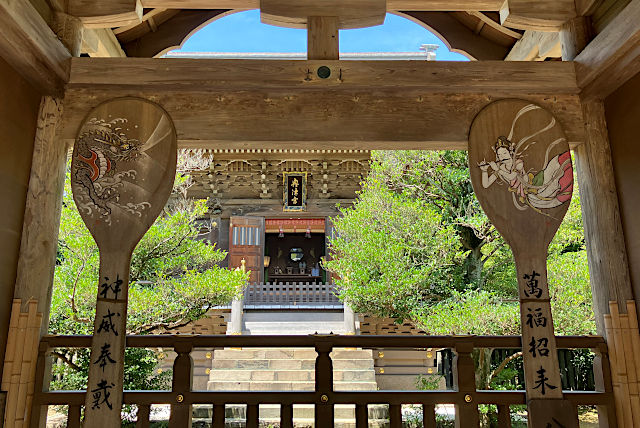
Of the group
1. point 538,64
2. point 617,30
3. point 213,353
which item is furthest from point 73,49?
point 213,353

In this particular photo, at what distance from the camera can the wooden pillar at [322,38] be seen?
10.1 feet

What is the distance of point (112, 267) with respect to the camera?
2756 millimetres

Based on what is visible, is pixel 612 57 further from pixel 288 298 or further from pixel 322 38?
pixel 288 298

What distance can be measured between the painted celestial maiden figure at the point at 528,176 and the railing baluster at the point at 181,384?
2.14 metres

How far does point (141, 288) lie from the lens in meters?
5.66

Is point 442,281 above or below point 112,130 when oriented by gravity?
below

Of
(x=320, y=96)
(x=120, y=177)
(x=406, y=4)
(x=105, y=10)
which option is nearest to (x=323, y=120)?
(x=320, y=96)

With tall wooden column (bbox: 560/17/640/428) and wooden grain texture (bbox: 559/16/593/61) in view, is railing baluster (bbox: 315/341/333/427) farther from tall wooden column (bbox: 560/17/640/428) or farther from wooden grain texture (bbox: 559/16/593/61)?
wooden grain texture (bbox: 559/16/593/61)

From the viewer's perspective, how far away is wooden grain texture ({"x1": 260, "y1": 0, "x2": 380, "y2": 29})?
10.2 feet

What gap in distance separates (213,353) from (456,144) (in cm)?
627

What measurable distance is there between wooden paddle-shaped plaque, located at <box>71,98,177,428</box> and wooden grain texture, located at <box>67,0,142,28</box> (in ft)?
1.93

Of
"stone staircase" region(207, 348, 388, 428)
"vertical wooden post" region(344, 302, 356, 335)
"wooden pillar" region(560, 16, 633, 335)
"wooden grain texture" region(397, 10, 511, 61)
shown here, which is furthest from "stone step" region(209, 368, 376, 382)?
"wooden grain texture" region(397, 10, 511, 61)

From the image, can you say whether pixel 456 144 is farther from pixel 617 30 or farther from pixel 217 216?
pixel 217 216

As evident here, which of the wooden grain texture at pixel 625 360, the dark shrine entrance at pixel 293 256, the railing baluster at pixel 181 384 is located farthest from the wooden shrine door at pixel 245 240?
the wooden grain texture at pixel 625 360
